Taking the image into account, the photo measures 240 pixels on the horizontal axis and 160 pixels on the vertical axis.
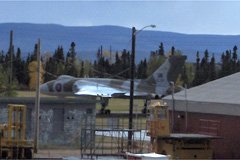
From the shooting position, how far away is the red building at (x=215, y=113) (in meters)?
34.6

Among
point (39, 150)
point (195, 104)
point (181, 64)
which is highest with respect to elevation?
point (181, 64)

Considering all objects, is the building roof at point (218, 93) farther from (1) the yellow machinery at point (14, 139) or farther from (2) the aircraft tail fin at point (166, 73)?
(2) the aircraft tail fin at point (166, 73)

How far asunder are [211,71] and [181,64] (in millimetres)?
30860

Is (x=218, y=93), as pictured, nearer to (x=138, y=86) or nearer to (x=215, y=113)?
(x=215, y=113)

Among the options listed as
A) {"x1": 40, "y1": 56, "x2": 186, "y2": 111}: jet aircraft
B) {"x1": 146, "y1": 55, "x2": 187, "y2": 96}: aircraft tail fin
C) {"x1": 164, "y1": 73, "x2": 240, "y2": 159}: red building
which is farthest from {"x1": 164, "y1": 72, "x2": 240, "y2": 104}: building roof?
{"x1": 40, "y1": 56, "x2": 186, "y2": 111}: jet aircraft

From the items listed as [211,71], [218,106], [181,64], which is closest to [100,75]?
Answer: [211,71]

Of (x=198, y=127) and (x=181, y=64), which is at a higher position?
(x=181, y=64)

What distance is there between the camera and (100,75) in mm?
126812

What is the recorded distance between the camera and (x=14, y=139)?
32562 mm

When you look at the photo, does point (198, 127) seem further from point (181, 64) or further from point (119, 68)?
point (119, 68)

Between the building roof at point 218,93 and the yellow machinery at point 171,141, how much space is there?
10.7 feet

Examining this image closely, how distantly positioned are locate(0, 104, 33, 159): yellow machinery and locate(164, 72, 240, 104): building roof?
9384 millimetres

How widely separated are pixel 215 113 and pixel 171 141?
185 inches

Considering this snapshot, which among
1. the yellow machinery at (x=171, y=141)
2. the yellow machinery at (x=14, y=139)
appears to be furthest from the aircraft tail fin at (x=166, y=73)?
the yellow machinery at (x=14, y=139)
